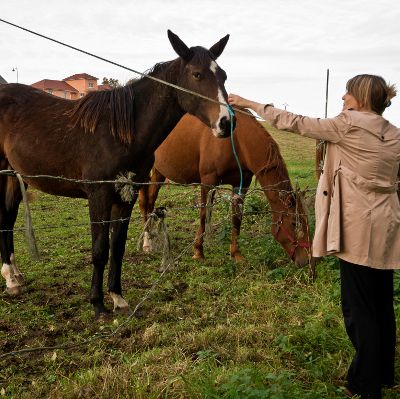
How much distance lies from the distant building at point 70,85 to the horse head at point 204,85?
74.4 m

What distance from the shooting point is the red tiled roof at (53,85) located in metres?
74.8

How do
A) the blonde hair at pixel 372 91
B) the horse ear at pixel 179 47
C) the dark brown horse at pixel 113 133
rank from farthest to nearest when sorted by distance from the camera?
the dark brown horse at pixel 113 133 → the horse ear at pixel 179 47 → the blonde hair at pixel 372 91

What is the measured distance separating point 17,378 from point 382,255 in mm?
2497

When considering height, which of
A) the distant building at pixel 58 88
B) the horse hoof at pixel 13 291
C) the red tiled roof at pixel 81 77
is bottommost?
the horse hoof at pixel 13 291

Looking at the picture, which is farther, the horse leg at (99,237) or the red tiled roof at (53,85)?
the red tiled roof at (53,85)

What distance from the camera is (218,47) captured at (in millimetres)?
4004

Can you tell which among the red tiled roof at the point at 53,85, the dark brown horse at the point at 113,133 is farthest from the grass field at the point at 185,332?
the red tiled roof at the point at 53,85

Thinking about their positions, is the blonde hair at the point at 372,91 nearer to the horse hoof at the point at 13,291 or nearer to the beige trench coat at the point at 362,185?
the beige trench coat at the point at 362,185

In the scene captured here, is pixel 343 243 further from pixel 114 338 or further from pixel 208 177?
pixel 208 177

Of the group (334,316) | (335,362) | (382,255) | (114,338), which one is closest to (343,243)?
(382,255)

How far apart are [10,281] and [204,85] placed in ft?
9.79

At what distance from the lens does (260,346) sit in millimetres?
3285

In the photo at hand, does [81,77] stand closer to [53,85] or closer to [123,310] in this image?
[53,85]

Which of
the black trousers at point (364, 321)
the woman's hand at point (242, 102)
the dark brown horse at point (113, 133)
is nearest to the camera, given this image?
the black trousers at point (364, 321)
